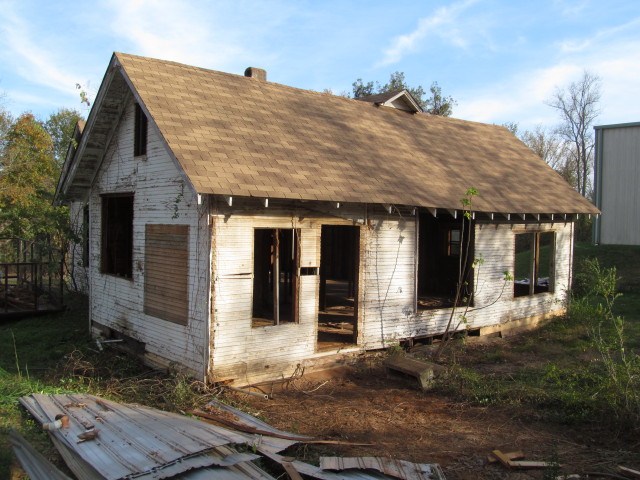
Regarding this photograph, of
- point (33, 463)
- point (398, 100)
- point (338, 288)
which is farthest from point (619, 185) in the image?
point (33, 463)

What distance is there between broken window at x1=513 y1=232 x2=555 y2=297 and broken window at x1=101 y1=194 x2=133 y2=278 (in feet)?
36.4

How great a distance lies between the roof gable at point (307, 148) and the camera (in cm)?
888

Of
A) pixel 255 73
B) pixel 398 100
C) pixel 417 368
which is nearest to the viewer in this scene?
pixel 417 368

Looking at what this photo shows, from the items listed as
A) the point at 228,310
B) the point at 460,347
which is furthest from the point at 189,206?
the point at 460,347

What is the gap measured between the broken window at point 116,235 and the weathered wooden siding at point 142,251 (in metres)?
0.20

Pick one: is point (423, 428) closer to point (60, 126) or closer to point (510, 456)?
point (510, 456)

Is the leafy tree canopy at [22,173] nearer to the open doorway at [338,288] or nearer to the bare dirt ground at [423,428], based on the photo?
the open doorway at [338,288]

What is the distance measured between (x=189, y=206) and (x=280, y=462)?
480 cm

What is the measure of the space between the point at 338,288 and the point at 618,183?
16.0m

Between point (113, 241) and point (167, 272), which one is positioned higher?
point (113, 241)

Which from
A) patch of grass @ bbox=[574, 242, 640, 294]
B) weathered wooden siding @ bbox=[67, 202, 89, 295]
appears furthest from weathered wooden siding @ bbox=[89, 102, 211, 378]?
patch of grass @ bbox=[574, 242, 640, 294]

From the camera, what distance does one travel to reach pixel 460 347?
12305 millimetres

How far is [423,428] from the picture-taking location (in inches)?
295

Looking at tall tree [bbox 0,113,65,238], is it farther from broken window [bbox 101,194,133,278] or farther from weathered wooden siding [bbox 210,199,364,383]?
weathered wooden siding [bbox 210,199,364,383]
